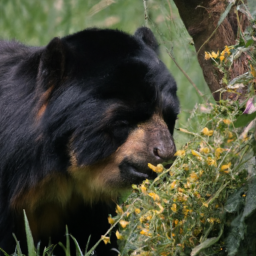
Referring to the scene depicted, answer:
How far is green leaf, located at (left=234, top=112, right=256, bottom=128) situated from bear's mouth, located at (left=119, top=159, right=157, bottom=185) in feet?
2.42

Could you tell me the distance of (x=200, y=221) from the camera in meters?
2.89

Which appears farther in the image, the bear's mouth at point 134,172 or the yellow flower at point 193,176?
the bear's mouth at point 134,172

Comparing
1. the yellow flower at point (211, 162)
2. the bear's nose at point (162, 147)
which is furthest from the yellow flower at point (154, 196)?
the bear's nose at point (162, 147)

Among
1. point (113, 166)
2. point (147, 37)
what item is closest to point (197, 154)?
point (113, 166)

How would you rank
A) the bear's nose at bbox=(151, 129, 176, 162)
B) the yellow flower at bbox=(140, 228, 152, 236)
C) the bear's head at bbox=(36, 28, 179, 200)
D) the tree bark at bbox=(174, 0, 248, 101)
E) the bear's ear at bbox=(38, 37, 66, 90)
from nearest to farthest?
1. the yellow flower at bbox=(140, 228, 152, 236)
2. the bear's nose at bbox=(151, 129, 176, 162)
3. the bear's head at bbox=(36, 28, 179, 200)
4. the bear's ear at bbox=(38, 37, 66, 90)
5. the tree bark at bbox=(174, 0, 248, 101)

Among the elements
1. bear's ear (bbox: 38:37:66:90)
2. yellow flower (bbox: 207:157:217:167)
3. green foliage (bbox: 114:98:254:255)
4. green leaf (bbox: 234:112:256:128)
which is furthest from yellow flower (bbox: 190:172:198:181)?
bear's ear (bbox: 38:37:66:90)

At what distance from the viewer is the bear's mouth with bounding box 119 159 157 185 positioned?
11.1 feet

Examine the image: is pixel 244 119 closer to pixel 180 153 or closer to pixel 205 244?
pixel 180 153

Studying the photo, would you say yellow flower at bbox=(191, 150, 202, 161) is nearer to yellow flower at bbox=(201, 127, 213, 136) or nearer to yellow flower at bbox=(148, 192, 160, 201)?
yellow flower at bbox=(201, 127, 213, 136)

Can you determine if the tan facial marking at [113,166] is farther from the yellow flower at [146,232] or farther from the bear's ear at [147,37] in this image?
the bear's ear at [147,37]

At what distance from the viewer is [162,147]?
3.33 m

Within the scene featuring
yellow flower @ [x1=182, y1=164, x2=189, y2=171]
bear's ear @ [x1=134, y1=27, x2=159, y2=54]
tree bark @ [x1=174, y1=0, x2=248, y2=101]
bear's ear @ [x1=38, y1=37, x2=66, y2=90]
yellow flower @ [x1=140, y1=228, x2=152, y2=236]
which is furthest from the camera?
bear's ear @ [x1=134, y1=27, x2=159, y2=54]

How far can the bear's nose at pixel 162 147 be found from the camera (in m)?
3.31

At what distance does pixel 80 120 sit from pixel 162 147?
0.54 meters
